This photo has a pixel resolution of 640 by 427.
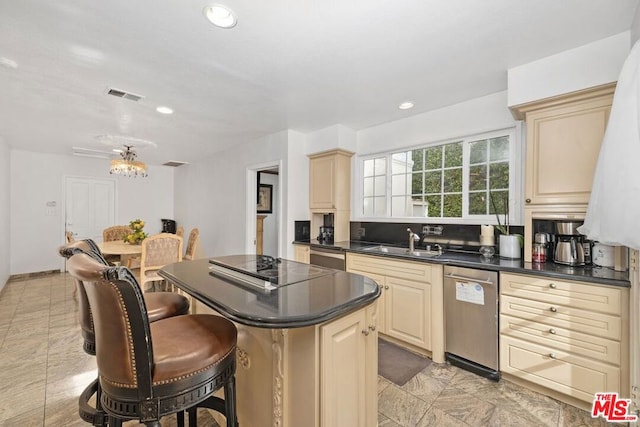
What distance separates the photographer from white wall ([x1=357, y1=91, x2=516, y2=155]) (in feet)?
8.48

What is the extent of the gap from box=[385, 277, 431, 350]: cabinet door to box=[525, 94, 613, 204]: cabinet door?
3.73 ft

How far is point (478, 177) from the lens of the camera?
2760mm

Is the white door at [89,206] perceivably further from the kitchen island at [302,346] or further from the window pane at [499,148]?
the window pane at [499,148]

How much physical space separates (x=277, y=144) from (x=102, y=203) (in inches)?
182

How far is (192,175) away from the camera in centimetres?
596

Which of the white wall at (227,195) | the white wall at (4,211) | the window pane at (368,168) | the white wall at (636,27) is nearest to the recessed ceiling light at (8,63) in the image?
the white wall at (227,195)

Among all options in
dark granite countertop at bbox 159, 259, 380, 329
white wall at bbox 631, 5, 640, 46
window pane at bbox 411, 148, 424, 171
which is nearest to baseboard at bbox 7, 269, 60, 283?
dark granite countertop at bbox 159, 259, 380, 329

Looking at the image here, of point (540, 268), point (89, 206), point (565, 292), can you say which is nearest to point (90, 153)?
point (89, 206)

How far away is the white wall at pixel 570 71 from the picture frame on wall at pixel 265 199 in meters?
4.62

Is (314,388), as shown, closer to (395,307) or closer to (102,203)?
(395,307)

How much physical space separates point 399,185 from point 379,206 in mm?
380

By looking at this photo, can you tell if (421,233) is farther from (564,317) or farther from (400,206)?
(564,317)

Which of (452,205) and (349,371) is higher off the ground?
(452,205)

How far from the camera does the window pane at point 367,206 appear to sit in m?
3.68
